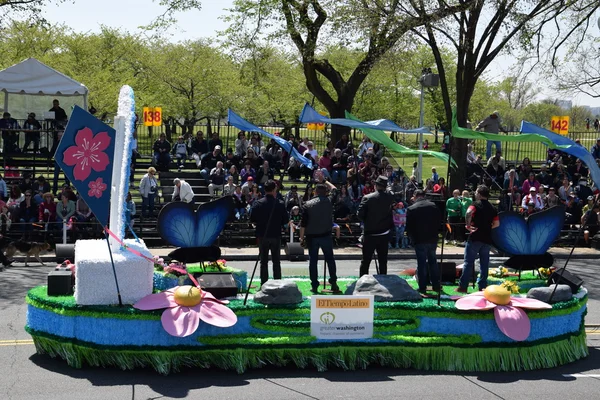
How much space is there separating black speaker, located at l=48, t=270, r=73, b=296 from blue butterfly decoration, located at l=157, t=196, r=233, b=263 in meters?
1.41

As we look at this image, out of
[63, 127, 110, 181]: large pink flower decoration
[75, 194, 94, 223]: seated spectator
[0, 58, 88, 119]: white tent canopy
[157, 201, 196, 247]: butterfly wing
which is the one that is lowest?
[75, 194, 94, 223]: seated spectator

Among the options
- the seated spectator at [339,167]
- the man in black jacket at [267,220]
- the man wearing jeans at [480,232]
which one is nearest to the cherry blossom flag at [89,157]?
the man in black jacket at [267,220]

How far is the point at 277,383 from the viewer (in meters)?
8.91

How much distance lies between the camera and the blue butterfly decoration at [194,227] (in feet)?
34.9

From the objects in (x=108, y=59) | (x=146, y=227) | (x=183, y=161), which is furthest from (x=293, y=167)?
(x=108, y=59)

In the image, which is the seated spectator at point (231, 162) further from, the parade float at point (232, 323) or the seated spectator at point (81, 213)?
the parade float at point (232, 323)

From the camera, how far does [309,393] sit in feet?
28.2

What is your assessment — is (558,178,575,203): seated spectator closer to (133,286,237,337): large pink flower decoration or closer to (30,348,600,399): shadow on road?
(30,348,600,399): shadow on road

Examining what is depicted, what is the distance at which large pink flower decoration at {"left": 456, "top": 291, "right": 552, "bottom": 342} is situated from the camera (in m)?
9.38

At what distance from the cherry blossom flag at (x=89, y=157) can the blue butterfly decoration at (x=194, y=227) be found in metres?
1.16

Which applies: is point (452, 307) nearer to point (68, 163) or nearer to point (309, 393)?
point (309, 393)

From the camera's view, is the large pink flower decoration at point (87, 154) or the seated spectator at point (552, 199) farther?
the seated spectator at point (552, 199)

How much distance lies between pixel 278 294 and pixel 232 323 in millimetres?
814

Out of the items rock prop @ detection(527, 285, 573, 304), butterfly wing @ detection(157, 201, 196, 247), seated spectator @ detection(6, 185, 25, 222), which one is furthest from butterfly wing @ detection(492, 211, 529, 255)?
seated spectator @ detection(6, 185, 25, 222)
